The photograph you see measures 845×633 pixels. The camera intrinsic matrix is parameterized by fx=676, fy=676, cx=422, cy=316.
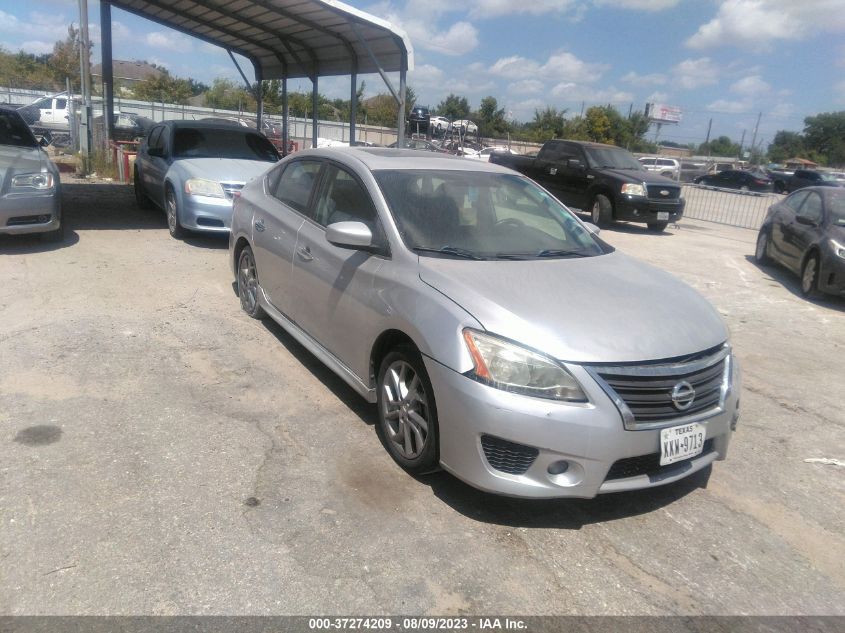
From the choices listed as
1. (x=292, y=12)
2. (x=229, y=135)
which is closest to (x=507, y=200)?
(x=229, y=135)

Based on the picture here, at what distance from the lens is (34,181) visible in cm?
789

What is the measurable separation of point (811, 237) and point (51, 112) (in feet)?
101

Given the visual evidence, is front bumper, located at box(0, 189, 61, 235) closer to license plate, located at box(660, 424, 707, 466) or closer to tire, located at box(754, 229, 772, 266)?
license plate, located at box(660, 424, 707, 466)

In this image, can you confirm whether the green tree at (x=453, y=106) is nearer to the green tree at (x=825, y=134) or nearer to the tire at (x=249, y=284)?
the green tree at (x=825, y=134)

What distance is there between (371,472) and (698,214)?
18.8 m

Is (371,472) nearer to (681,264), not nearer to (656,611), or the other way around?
(656,611)

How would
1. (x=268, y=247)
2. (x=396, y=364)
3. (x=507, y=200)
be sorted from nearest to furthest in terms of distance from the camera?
1. (x=396, y=364)
2. (x=507, y=200)
3. (x=268, y=247)

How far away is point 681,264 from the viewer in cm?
1098

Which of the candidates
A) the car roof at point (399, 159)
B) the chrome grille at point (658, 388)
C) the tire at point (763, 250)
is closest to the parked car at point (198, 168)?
the car roof at point (399, 159)

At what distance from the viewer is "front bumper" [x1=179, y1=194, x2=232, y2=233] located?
873cm

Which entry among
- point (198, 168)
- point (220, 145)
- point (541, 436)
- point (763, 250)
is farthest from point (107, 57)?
point (541, 436)

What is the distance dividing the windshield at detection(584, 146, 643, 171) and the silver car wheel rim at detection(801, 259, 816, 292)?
22.1 ft

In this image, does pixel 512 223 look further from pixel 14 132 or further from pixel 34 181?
pixel 14 132

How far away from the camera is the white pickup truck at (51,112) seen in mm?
28203
